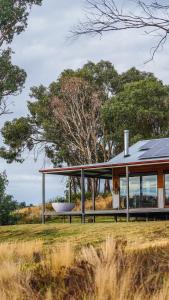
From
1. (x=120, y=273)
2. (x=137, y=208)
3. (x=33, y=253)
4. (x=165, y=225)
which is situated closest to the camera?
(x=120, y=273)

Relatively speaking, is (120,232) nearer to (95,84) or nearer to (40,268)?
(40,268)

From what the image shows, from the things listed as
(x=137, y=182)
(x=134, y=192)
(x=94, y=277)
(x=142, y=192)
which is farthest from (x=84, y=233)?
(x=94, y=277)

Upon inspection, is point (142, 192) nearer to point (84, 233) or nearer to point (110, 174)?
point (110, 174)

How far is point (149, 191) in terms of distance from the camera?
27.7 meters

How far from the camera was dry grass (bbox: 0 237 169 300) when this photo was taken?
26.8 ft

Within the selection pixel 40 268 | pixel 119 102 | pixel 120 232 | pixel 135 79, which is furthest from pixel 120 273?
pixel 135 79

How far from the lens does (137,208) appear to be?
26.8 meters

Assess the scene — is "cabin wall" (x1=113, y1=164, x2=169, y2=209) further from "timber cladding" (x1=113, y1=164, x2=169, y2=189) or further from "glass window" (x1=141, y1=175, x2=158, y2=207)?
"glass window" (x1=141, y1=175, x2=158, y2=207)

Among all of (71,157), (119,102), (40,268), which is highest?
(119,102)

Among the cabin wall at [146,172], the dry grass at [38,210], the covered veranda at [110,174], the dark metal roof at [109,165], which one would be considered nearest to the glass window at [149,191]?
the cabin wall at [146,172]

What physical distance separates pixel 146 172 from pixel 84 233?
926 centimetres

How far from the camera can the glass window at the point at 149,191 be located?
90.1 feet

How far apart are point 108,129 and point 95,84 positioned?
13.4 ft

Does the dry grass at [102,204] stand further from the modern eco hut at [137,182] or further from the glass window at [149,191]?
the glass window at [149,191]
